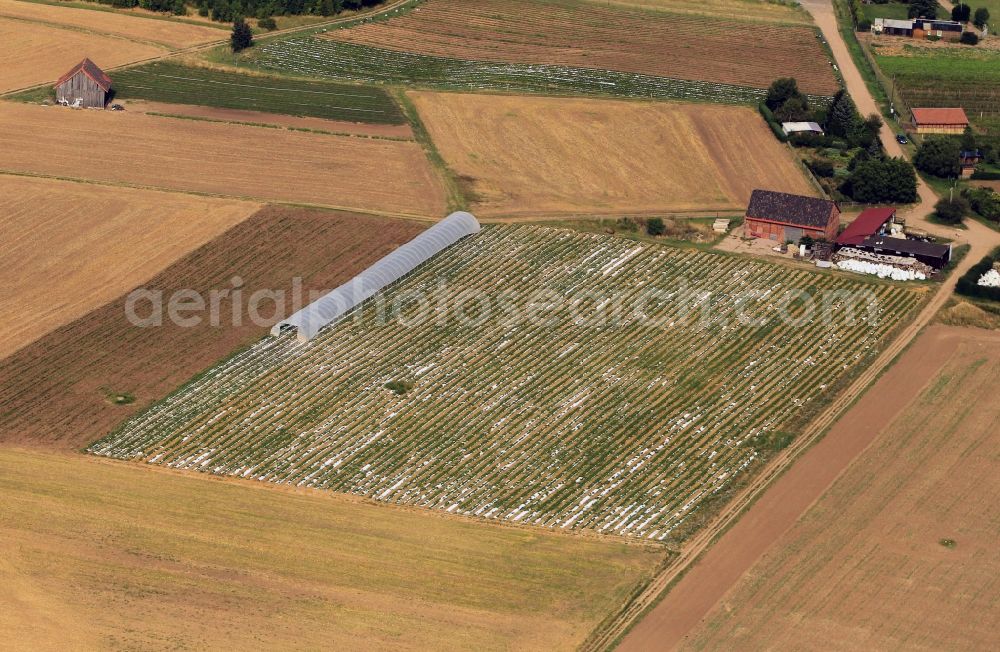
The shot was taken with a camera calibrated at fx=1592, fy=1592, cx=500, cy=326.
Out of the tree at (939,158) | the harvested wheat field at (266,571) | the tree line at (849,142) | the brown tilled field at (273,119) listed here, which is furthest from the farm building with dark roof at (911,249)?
the brown tilled field at (273,119)

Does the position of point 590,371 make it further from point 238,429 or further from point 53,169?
point 53,169

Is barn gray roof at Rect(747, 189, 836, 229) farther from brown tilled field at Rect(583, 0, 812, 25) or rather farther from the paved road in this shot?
brown tilled field at Rect(583, 0, 812, 25)

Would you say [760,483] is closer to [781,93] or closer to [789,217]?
[789,217]

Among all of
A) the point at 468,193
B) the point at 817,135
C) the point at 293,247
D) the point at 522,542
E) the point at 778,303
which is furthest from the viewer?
the point at 817,135

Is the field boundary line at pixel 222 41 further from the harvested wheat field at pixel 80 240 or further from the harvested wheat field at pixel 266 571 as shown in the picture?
the harvested wheat field at pixel 266 571

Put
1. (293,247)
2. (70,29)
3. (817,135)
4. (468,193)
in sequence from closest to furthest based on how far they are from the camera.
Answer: (293,247), (468,193), (817,135), (70,29)

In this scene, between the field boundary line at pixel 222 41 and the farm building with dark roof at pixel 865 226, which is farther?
the field boundary line at pixel 222 41

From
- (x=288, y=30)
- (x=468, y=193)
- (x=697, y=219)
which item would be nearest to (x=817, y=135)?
(x=697, y=219)
